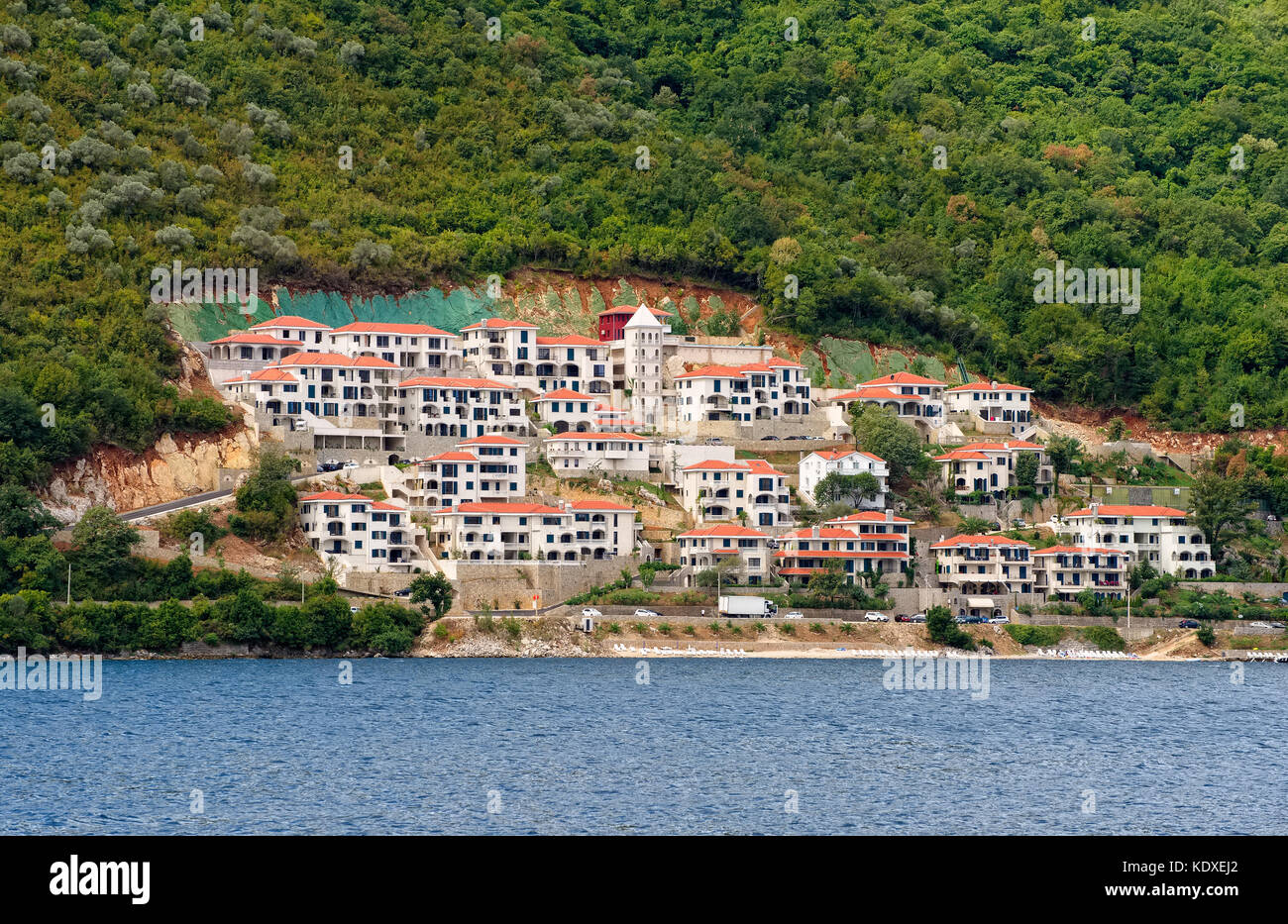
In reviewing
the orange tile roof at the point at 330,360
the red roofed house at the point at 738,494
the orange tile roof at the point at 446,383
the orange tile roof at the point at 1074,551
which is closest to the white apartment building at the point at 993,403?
the orange tile roof at the point at 1074,551

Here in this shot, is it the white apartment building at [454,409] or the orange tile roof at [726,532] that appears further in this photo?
the white apartment building at [454,409]

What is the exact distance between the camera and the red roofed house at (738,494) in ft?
245

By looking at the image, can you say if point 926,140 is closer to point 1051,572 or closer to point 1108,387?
point 1108,387

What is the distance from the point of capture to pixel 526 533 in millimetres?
70500

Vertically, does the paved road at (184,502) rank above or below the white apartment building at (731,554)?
above

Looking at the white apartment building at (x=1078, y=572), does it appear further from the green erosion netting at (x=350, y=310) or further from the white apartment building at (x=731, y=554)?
the green erosion netting at (x=350, y=310)

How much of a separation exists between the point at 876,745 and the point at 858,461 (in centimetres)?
3377

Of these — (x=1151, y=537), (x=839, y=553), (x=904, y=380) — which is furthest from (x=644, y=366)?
(x=1151, y=537)

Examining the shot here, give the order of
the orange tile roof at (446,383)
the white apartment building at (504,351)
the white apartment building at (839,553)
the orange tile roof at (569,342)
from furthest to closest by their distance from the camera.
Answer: the orange tile roof at (569,342) → the white apartment building at (504,351) → the orange tile roof at (446,383) → the white apartment building at (839,553)

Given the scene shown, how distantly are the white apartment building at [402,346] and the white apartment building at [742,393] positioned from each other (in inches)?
445

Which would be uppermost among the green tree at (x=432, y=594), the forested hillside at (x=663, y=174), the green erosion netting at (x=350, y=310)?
the forested hillside at (x=663, y=174)

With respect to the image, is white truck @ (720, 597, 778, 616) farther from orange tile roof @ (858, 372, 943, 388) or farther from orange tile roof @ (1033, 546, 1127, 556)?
orange tile roof @ (858, 372, 943, 388)

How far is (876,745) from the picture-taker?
147 ft

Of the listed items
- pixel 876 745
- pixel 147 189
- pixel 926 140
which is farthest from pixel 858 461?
pixel 926 140
